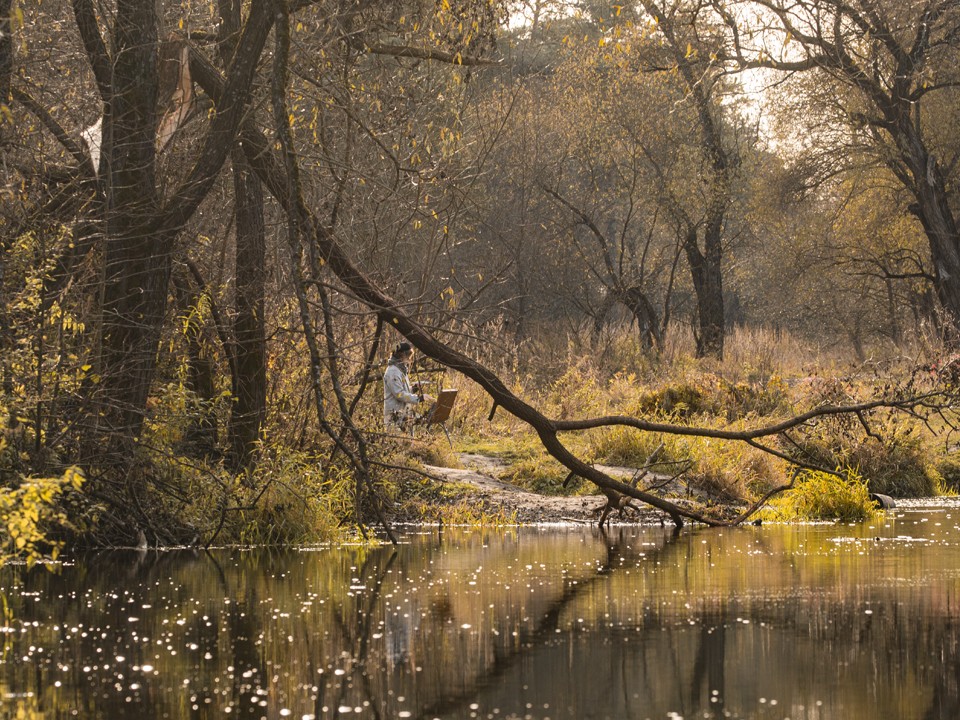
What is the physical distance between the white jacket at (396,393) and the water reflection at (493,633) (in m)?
3.67

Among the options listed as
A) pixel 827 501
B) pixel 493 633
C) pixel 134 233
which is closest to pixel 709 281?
pixel 827 501

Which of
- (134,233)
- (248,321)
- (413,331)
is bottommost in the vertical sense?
(413,331)

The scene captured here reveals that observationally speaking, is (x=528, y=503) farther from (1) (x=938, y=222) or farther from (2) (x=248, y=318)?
(1) (x=938, y=222)

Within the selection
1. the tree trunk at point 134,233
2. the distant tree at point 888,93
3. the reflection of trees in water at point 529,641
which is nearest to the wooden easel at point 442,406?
the tree trunk at point 134,233

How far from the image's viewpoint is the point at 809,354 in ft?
101

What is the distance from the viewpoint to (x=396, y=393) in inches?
631

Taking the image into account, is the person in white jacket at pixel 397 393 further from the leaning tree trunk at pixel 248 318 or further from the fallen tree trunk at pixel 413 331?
the fallen tree trunk at pixel 413 331

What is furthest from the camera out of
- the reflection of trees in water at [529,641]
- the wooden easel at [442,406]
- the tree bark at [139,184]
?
the wooden easel at [442,406]

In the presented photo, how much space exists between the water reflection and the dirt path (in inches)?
106

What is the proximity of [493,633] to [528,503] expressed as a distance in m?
8.05

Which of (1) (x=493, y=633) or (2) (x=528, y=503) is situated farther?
(2) (x=528, y=503)

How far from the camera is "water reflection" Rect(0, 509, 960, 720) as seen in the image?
19.9 feet

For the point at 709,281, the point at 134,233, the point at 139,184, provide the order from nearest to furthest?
the point at 139,184 < the point at 134,233 < the point at 709,281

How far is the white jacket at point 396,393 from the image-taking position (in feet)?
52.1
